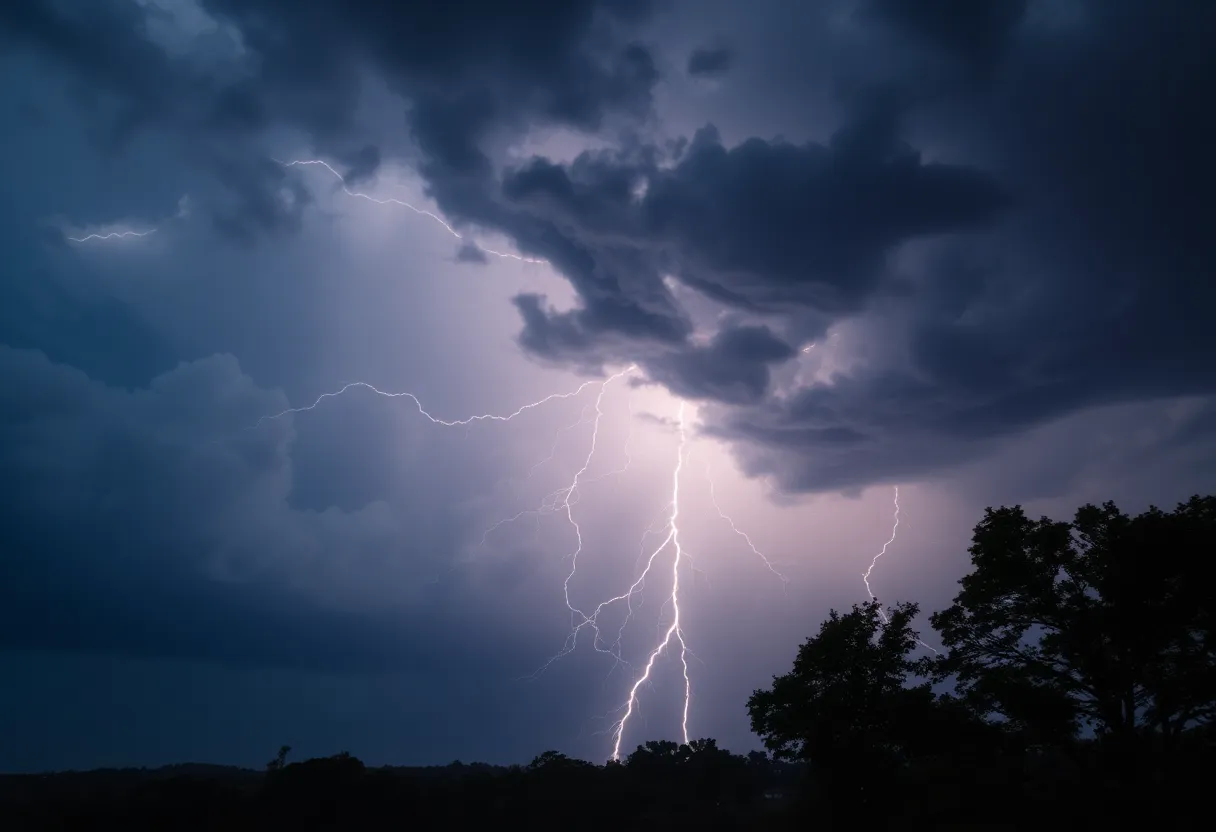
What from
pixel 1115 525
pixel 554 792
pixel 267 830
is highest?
pixel 1115 525

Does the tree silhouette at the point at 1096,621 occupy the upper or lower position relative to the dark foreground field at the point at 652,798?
upper

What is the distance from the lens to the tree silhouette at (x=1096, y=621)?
14539 millimetres

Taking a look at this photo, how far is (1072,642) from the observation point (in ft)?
51.3

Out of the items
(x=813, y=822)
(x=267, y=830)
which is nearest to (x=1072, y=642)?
Result: (x=813, y=822)

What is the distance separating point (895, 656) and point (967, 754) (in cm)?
278

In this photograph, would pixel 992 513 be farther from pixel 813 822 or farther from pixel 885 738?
pixel 813 822

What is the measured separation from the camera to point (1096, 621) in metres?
15.4

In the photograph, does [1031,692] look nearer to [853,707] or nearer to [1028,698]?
[1028,698]

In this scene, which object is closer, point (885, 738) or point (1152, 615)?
point (1152, 615)

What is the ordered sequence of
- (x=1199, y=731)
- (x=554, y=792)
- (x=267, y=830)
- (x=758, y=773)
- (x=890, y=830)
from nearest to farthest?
1. (x=1199, y=731)
2. (x=890, y=830)
3. (x=267, y=830)
4. (x=554, y=792)
5. (x=758, y=773)

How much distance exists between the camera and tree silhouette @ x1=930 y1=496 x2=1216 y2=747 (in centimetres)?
1454

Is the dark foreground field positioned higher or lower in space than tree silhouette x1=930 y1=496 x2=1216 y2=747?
lower

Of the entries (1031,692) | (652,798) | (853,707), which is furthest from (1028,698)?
(652,798)

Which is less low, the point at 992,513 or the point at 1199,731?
the point at 992,513
